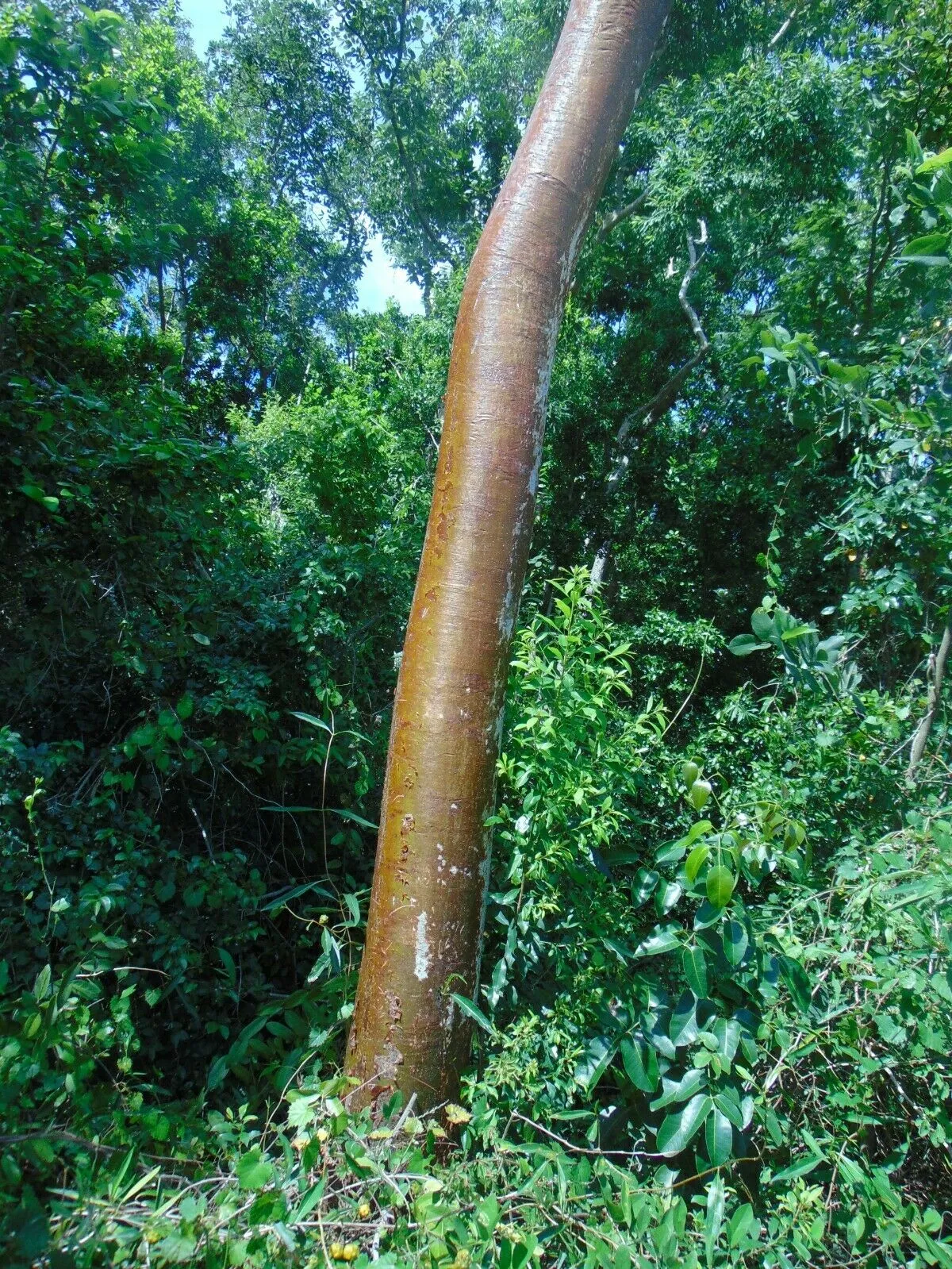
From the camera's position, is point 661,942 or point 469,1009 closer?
point 469,1009

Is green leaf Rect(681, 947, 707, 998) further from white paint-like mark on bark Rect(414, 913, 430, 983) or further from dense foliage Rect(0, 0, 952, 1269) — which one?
white paint-like mark on bark Rect(414, 913, 430, 983)

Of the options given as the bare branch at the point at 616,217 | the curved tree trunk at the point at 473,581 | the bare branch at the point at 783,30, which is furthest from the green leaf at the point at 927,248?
the bare branch at the point at 783,30

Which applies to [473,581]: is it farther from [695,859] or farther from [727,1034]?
[727,1034]

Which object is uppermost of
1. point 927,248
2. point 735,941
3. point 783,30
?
point 783,30

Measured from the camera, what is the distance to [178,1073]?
2.51 m

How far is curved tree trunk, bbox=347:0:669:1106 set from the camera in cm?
192

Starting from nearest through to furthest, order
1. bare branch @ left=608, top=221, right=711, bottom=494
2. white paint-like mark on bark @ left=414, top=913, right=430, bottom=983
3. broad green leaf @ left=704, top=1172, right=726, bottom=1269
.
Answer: broad green leaf @ left=704, top=1172, right=726, bottom=1269 → white paint-like mark on bark @ left=414, top=913, right=430, bottom=983 → bare branch @ left=608, top=221, right=711, bottom=494

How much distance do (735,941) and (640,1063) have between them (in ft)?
1.39

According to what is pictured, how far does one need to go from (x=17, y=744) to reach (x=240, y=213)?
42.1 feet

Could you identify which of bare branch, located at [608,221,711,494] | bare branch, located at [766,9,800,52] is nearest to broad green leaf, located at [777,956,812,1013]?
bare branch, located at [608,221,711,494]

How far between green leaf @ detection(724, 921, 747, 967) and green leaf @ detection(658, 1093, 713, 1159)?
13.2 inches

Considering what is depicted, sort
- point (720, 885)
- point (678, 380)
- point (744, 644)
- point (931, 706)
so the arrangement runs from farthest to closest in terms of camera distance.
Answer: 1. point (678, 380)
2. point (931, 706)
3. point (744, 644)
4. point (720, 885)

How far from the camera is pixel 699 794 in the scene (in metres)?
1.81

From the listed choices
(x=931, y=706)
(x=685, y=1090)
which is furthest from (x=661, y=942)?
(x=931, y=706)
